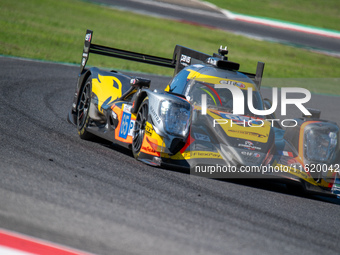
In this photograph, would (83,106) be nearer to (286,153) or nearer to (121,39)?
(286,153)

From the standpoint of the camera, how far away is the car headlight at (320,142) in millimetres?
6285

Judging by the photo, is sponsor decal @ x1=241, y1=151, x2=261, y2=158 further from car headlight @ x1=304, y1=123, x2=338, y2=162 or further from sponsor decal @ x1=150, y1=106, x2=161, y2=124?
sponsor decal @ x1=150, y1=106, x2=161, y2=124

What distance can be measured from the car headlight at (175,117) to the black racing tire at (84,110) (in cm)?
179

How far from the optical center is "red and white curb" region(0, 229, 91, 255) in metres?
3.43

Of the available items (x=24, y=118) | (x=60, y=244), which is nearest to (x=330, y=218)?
(x=60, y=244)

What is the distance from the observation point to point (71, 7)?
27.7m

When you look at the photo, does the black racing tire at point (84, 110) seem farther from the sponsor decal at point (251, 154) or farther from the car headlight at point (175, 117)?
the sponsor decal at point (251, 154)

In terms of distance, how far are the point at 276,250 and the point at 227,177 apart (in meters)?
2.07

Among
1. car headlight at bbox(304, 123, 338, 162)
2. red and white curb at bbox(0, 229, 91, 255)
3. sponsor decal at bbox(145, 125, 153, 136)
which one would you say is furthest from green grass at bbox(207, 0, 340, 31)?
red and white curb at bbox(0, 229, 91, 255)

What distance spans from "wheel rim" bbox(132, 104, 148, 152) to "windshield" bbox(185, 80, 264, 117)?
0.67m

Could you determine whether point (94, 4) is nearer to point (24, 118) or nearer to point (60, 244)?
point (24, 118)

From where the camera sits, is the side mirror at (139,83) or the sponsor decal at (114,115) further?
the sponsor decal at (114,115)

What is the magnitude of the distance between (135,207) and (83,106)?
12.1 ft

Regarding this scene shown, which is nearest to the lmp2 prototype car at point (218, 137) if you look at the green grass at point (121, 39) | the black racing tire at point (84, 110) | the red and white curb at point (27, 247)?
the black racing tire at point (84, 110)
